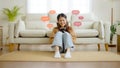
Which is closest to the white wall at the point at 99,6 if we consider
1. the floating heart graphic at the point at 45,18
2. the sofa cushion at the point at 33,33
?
the floating heart graphic at the point at 45,18

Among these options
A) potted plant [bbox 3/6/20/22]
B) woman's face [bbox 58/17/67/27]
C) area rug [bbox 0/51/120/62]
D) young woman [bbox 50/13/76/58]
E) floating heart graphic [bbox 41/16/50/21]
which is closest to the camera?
area rug [bbox 0/51/120/62]

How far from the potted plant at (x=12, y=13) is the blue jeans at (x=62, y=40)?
267cm

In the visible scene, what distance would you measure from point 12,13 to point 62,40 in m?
2.72

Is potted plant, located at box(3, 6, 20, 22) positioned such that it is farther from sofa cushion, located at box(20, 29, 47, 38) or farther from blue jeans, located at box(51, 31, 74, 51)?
blue jeans, located at box(51, 31, 74, 51)

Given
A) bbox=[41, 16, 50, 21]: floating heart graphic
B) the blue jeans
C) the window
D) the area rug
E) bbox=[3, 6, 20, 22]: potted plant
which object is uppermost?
the window

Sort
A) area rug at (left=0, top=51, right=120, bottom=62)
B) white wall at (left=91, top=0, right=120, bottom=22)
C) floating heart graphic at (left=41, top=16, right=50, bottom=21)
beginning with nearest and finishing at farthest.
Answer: area rug at (left=0, top=51, right=120, bottom=62) → floating heart graphic at (left=41, top=16, right=50, bottom=21) → white wall at (left=91, top=0, right=120, bottom=22)

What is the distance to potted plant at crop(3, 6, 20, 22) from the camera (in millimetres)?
5422

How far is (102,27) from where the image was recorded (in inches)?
151

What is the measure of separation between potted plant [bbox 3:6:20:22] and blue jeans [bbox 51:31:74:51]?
105 inches

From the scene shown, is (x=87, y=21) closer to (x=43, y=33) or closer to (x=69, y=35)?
(x=43, y=33)

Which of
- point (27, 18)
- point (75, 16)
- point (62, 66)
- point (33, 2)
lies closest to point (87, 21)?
point (75, 16)

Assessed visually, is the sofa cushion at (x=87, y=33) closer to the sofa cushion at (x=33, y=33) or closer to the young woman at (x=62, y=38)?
the young woman at (x=62, y=38)

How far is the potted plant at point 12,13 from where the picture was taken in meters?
5.42

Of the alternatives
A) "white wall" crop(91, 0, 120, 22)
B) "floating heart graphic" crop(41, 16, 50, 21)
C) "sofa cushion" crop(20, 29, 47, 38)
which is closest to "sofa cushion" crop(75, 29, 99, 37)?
"sofa cushion" crop(20, 29, 47, 38)
